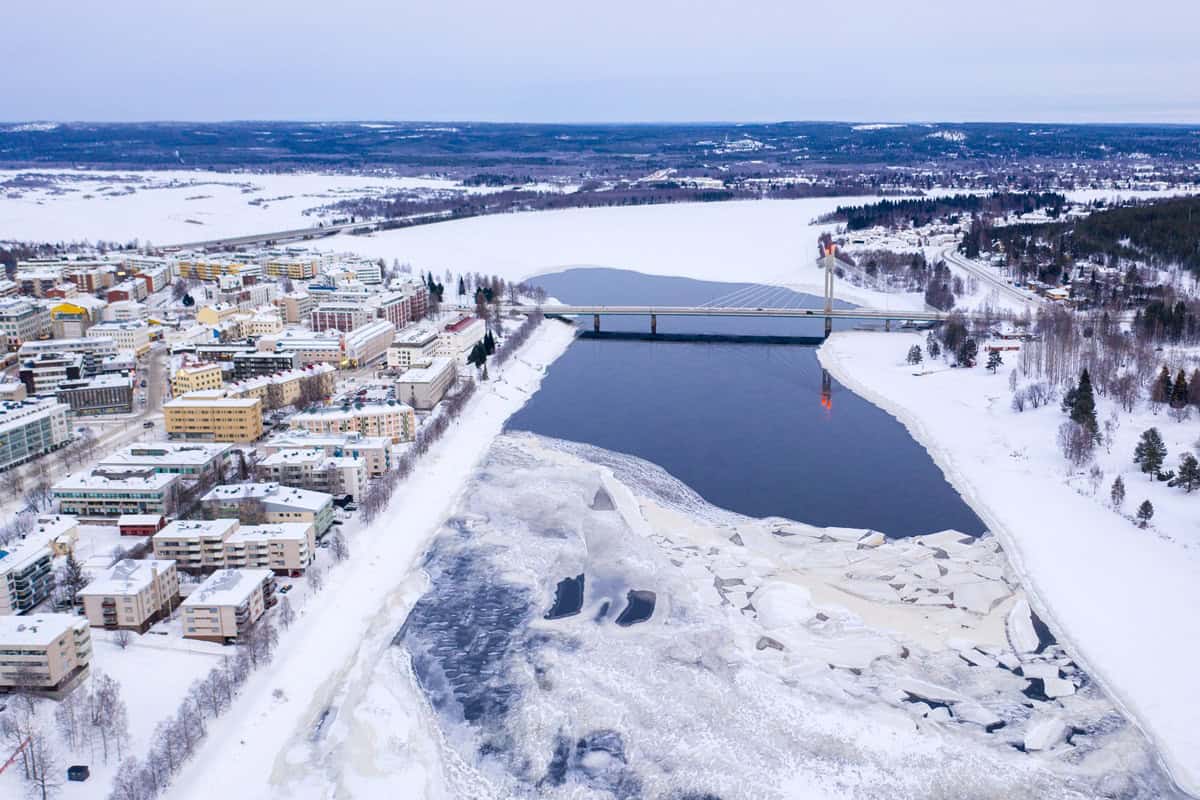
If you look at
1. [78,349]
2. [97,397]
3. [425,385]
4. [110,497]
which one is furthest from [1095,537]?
[78,349]

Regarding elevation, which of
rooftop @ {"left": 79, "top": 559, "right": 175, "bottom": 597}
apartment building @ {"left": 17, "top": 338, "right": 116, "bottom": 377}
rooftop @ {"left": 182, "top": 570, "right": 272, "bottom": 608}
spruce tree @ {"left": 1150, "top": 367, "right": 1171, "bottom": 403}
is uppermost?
apartment building @ {"left": 17, "top": 338, "right": 116, "bottom": 377}

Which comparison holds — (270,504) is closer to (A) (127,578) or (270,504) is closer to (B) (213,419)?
(A) (127,578)

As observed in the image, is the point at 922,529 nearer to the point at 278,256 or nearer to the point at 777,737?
the point at 777,737

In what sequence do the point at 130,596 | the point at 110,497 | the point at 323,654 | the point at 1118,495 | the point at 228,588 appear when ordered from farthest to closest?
the point at 1118,495, the point at 110,497, the point at 228,588, the point at 130,596, the point at 323,654

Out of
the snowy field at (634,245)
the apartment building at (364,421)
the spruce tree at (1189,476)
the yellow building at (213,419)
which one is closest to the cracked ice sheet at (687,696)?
the apartment building at (364,421)

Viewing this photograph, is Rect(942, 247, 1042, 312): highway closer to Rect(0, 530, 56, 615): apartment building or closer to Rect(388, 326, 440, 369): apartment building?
Rect(388, 326, 440, 369): apartment building

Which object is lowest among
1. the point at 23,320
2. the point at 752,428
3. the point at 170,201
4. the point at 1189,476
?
the point at 752,428

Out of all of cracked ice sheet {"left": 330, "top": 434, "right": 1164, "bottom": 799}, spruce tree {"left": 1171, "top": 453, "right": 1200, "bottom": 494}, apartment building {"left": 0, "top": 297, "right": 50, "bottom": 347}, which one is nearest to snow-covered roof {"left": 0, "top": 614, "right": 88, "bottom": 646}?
cracked ice sheet {"left": 330, "top": 434, "right": 1164, "bottom": 799}
